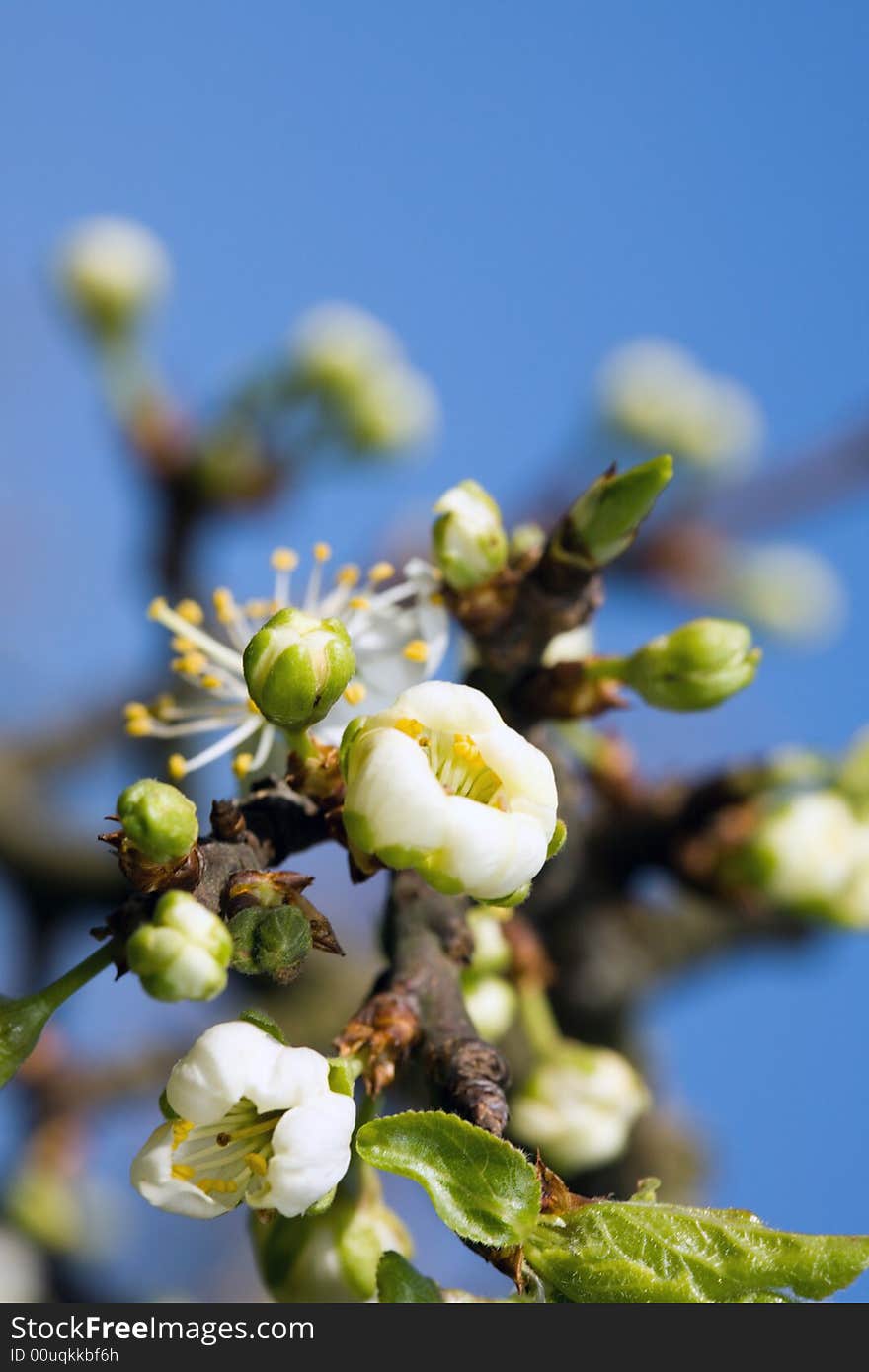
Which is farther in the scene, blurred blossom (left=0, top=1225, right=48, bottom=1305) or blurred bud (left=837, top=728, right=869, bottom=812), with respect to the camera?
blurred blossom (left=0, top=1225, right=48, bottom=1305)

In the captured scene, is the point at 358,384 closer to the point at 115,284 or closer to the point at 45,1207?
the point at 115,284

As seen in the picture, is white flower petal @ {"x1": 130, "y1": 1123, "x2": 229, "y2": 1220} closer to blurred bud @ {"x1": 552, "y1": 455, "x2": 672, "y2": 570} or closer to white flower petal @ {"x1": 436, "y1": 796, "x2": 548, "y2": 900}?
white flower petal @ {"x1": 436, "y1": 796, "x2": 548, "y2": 900}

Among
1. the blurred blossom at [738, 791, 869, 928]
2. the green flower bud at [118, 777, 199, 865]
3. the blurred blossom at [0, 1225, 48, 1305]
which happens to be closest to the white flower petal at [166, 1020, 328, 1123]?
the green flower bud at [118, 777, 199, 865]

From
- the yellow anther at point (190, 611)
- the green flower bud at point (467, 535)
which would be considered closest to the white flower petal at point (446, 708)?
the green flower bud at point (467, 535)

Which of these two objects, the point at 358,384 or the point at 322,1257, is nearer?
the point at 322,1257

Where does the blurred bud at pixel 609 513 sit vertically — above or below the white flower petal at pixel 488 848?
above

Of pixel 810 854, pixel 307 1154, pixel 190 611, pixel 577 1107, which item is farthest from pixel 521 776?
pixel 810 854

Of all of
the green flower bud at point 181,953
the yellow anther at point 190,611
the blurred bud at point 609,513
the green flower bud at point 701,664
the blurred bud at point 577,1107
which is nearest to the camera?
the green flower bud at point 181,953

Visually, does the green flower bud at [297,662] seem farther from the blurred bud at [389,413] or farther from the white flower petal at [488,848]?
the blurred bud at [389,413]
